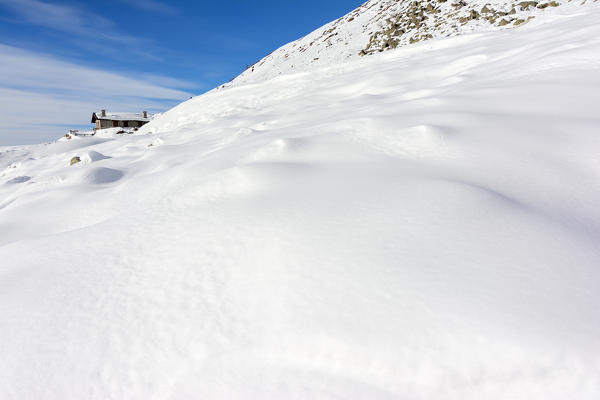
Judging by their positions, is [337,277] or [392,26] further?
[392,26]

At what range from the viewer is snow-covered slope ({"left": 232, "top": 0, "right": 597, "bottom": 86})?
10242 millimetres

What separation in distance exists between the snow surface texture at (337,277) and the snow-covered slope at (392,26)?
9.37 meters

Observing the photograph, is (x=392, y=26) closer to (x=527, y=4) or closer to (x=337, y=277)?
(x=527, y=4)

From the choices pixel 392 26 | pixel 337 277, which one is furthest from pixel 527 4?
pixel 337 277

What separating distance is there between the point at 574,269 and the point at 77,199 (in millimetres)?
3549

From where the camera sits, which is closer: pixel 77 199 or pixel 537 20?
pixel 77 199

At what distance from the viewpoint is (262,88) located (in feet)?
33.3

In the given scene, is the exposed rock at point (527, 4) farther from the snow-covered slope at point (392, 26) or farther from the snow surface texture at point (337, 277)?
the snow surface texture at point (337, 277)

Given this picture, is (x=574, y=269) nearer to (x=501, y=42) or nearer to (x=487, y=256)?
(x=487, y=256)

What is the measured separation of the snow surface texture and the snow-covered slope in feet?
30.8

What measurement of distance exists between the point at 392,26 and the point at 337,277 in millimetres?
15838

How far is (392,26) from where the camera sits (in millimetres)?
14703

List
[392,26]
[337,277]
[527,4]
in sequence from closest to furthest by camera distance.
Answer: [337,277]
[527,4]
[392,26]

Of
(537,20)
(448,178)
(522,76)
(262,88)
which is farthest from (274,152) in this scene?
(537,20)
